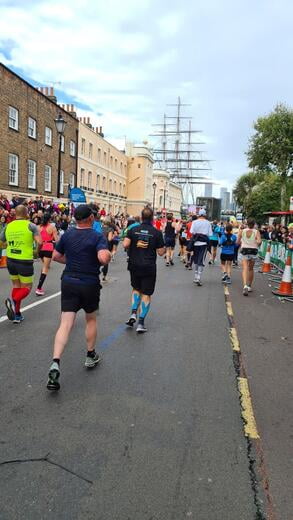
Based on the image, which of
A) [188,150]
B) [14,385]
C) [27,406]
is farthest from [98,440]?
[188,150]

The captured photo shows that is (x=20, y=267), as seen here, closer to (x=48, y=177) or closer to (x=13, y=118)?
(x=13, y=118)

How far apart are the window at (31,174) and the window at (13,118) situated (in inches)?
101

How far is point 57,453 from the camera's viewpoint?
3.16m

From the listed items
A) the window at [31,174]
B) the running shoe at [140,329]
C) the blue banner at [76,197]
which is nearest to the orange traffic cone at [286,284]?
the running shoe at [140,329]

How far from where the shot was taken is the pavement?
269 centimetres

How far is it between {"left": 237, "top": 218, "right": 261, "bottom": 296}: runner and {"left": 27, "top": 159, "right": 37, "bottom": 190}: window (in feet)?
63.6

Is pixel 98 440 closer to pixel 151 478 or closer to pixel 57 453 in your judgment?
pixel 57 453

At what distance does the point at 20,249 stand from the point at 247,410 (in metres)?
4.20

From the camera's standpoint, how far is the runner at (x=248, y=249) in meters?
10.3

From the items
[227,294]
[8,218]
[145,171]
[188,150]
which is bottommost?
[227,294]

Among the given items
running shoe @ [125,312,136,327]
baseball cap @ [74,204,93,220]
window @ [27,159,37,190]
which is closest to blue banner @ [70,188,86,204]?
window @ [27,159,37,190]

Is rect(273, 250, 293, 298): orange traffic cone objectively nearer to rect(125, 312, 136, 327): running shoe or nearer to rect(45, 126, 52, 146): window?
rect(125, 312, 136, 327): running shoe

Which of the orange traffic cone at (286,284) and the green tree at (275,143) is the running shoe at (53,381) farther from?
the green tree at (275,143)

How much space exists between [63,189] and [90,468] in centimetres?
3185
